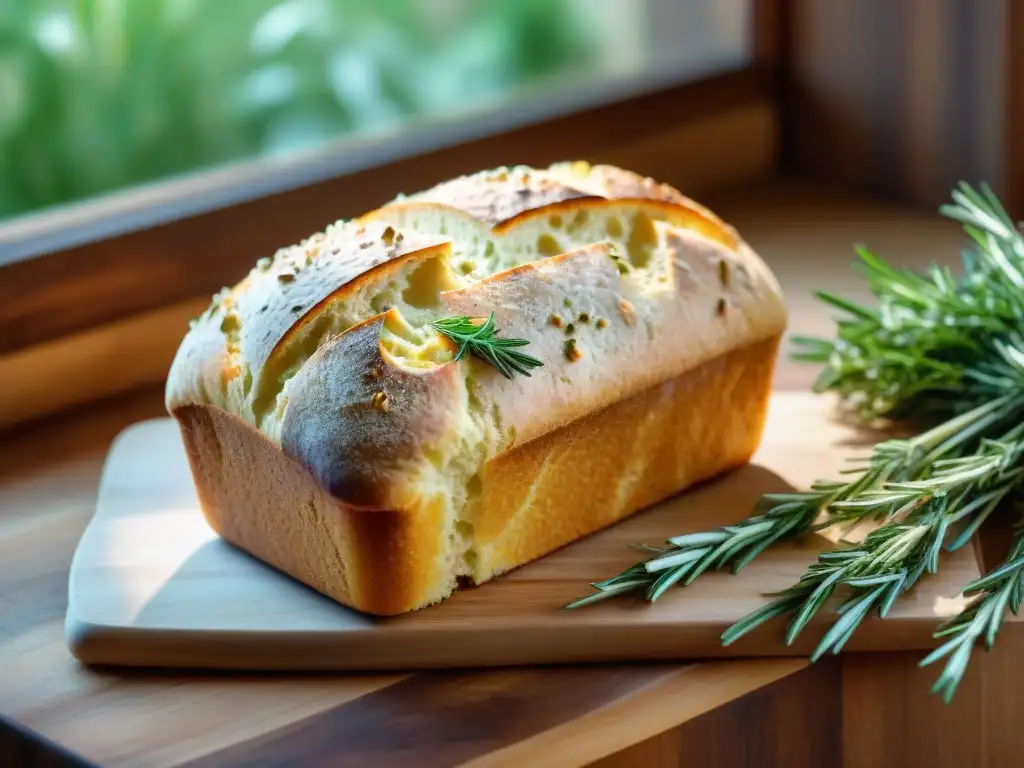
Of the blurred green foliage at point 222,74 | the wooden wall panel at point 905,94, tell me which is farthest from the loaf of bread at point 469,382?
the wooden wall panel at point 905,94

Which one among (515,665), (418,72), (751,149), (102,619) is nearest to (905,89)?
(751,149)

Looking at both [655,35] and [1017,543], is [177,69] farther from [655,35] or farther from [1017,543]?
[1017,543]

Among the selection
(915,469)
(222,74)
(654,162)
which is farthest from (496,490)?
(654,162)

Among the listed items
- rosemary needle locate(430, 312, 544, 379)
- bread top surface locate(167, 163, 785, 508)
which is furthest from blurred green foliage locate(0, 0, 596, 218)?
rosemary needle locate(430, 312, 544, 379)

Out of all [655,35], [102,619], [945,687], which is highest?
[655,35]

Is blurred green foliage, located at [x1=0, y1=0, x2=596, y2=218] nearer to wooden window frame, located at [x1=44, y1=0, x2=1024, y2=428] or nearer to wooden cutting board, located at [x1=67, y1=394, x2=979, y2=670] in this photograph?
wooden window frame, located at [x1=44, y1=0, x2=1024, y2=428]

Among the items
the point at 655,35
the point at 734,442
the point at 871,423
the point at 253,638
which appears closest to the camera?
Answer: the point at 253,638

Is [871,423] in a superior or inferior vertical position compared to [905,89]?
inferior

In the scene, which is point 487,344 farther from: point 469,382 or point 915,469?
point 915,469
